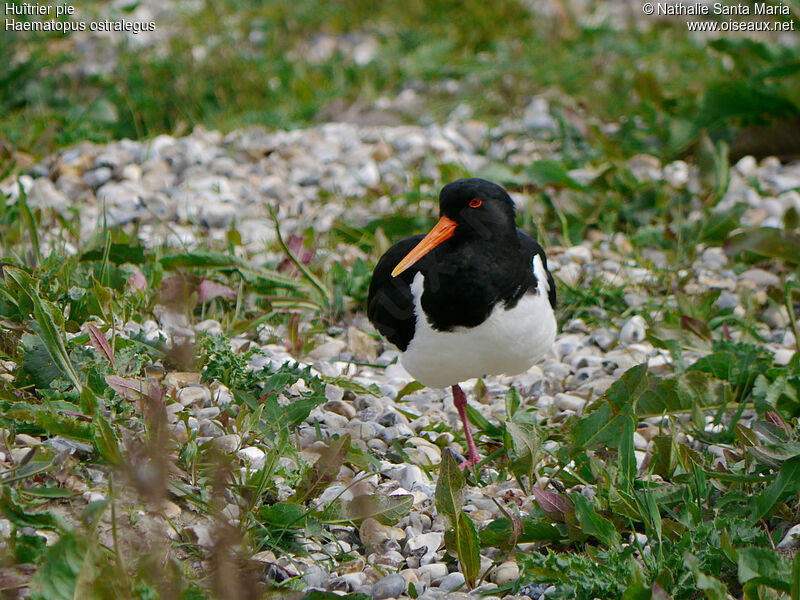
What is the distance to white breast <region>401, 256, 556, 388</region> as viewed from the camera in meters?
3.27

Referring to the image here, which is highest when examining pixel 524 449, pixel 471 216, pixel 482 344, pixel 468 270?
pixel 471 216

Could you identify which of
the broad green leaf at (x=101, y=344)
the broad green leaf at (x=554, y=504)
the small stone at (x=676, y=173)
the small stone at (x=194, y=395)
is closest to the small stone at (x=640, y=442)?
the broad green leaf at (x=554, y=504)

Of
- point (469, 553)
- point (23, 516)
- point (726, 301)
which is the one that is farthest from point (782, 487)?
point (23, 516)

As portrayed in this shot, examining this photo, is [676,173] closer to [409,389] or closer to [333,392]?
[409,389]

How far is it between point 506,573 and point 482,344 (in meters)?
0.86

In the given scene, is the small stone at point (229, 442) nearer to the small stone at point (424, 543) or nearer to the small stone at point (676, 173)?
the small stone at point (424, 543)

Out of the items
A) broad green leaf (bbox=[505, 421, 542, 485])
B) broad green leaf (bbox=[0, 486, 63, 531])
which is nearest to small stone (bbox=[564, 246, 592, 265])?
broad green leaf (bbox=[505, 421, 542, 485])

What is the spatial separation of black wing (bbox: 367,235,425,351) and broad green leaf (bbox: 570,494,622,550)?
1005 mm

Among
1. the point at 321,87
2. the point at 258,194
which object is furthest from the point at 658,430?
the point at 321,87

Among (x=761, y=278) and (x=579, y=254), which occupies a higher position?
(x=579, y=254)

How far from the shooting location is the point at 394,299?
359cm

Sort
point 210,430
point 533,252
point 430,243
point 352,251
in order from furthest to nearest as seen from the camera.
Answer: point 352,251 → point 533,252 → point 430,243 → point 210,430

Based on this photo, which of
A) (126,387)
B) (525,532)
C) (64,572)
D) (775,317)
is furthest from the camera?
(775,317)

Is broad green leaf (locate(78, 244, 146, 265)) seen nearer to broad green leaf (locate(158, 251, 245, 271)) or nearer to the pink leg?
broad green leaf (locate(158, 251, 245, 271))
